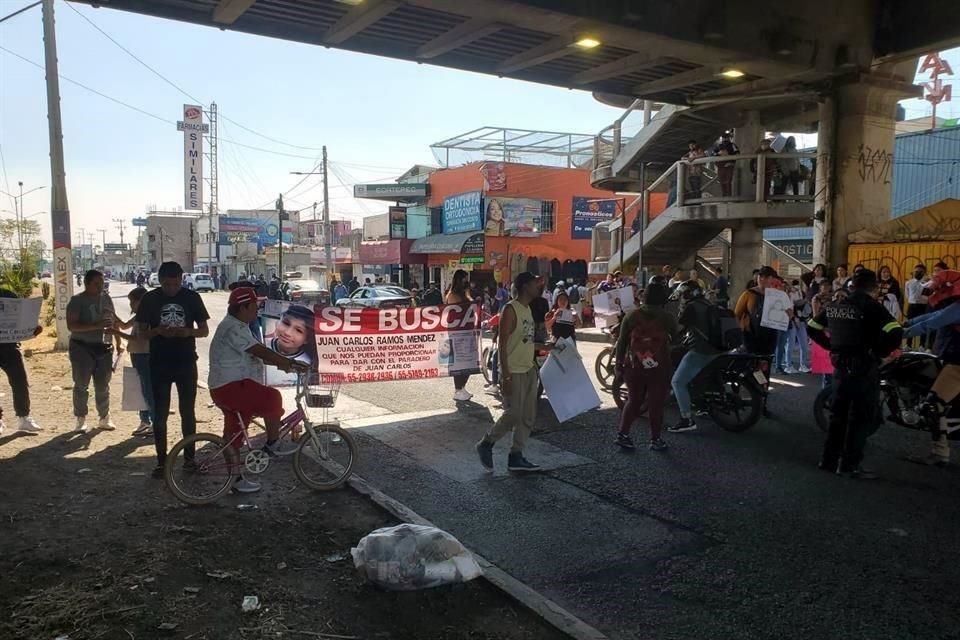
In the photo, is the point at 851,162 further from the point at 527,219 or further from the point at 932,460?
the point at 527,219

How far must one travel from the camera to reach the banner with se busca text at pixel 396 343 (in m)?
8.55

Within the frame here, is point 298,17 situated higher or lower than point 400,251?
higher

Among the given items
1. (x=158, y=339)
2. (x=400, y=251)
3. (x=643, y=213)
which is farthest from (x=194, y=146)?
(x=158, y=339)

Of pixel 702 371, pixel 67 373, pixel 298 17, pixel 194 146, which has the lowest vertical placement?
pixel 67 373

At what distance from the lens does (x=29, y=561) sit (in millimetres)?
4543

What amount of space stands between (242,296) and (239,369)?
0.59 meters

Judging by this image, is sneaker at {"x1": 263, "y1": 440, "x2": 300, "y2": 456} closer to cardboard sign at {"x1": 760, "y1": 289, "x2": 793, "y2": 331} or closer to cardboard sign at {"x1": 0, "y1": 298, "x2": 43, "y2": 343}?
cardboard sign at {"x1": 0, "y1": 298, "x2": 43, "y2": 343}

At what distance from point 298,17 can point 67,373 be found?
756 centimetres

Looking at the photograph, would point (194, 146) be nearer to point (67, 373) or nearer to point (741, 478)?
point (67, 373)

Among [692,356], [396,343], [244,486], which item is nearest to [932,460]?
[692,356]

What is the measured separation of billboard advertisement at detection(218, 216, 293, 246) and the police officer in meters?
83.8

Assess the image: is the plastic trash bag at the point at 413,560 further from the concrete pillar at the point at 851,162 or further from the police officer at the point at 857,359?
the concrete pillar at the point at 851,162

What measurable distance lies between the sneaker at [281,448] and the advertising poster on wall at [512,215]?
1010 inches

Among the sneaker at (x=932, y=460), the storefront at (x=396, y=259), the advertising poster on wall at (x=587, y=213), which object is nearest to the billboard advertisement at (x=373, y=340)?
the sneaker at (x=932, y=460)
